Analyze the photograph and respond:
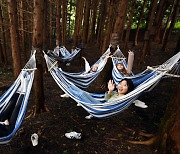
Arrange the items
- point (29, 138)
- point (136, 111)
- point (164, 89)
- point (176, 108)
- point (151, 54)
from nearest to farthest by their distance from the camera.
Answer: point (176, 108), point (29, 138), point (136, 111), point (164, 89), point (151, 54)

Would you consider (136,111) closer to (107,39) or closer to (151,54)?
(107,39)

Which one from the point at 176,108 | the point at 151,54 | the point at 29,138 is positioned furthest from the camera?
the point at 151,54

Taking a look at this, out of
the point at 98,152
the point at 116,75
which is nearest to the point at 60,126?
the point at 98,152

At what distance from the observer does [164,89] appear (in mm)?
4555

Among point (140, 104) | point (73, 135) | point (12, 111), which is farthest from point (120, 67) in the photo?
point (12, 111)

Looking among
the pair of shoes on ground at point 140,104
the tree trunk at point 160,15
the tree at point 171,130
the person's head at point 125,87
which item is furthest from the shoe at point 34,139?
the tree trunk at point 160,15

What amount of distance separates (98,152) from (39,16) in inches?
77.8

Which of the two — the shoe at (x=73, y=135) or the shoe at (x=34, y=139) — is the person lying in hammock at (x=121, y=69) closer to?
the shoe at (x=73, y=135)

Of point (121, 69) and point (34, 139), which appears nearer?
point (34, 139)

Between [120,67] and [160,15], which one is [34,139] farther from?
[160,15]

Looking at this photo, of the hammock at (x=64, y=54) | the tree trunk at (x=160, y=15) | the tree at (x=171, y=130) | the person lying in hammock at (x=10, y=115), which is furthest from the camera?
the tree trunk at (x=160, y=15)

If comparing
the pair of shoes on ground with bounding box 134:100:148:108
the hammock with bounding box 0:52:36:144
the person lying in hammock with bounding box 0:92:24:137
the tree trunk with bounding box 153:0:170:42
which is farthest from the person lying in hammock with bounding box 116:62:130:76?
the tree trunk with bounding box 153:0:170:42

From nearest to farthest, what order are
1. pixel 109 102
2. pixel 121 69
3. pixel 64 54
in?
pixel 109 102 < pixel 121 69 < pixel 64 54

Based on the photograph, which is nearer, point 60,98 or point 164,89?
point 60,98
